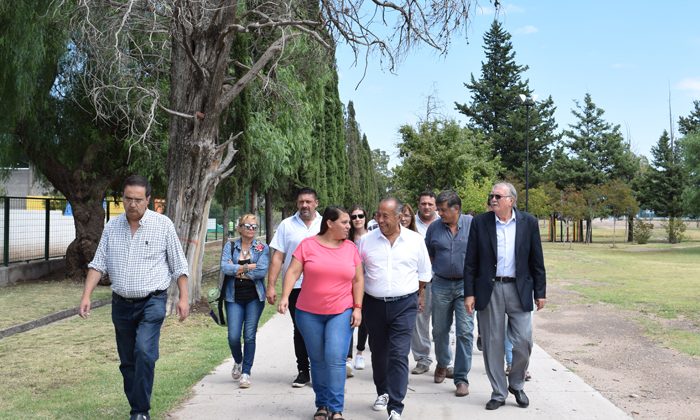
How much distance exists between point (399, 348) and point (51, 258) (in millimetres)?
17486

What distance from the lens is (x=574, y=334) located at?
1099cm

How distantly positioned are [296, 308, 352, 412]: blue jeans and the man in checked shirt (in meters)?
0.98

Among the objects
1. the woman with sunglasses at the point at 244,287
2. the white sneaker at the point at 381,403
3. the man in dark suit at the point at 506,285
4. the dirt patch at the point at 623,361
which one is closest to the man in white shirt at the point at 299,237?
the woman with sunglasses at the point at 244,287

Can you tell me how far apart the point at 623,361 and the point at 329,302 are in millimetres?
4890

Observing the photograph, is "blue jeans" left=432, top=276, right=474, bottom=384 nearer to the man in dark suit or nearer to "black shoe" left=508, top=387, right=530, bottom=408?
the man in dark suit

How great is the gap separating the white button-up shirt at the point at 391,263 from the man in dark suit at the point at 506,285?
65 centimetres

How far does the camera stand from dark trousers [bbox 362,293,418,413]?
568 cm

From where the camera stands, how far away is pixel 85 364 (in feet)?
26.8

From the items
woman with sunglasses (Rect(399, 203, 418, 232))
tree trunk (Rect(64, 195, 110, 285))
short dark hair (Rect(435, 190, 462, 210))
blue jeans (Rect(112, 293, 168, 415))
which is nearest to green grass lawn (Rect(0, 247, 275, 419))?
blue jeans (Rect(112, 293, 168, 415))

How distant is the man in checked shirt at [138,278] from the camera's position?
5258mm

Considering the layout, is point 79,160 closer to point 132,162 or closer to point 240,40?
point 132,162

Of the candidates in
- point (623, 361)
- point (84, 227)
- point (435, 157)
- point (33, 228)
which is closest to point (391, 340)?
point (623, 361)

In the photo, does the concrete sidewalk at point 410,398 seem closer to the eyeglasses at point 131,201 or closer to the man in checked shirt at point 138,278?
the man in checked shirt at point 138,278

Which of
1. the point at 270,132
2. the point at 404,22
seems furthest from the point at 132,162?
the point at 404,22
